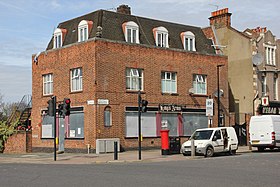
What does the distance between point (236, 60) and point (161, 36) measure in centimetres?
889

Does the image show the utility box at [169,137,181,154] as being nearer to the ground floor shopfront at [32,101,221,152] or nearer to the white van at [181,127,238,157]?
the white van at [181,127,238,157]

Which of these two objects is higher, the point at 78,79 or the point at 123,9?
the point at 123,9

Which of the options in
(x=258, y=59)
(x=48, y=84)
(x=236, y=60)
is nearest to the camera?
(x=48, y=84)

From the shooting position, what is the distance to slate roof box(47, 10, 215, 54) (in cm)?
3391

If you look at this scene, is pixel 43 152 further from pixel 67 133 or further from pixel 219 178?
pixel 219 178

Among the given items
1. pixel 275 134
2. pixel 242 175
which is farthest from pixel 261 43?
pixel 242 175

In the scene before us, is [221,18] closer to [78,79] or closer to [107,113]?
[78,79]

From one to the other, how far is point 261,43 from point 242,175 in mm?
28219

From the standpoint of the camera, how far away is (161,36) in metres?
36.8

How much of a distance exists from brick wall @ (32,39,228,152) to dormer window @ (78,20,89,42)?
1.10 m

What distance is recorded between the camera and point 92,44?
31766 mm

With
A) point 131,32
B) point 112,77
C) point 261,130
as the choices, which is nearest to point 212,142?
point 261,130

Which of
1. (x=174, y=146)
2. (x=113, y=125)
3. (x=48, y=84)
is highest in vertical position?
(x=48, y=84)

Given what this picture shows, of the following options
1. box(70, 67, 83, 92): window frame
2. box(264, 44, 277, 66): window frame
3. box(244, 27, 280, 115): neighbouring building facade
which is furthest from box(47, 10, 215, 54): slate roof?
box(264, 44, 277, 66): window frame
